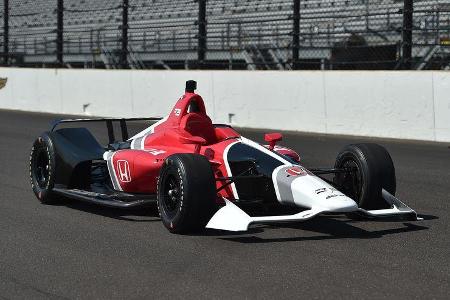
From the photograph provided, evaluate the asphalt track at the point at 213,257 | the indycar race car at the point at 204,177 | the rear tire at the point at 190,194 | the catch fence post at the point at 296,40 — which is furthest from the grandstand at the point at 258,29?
the rear tire at the point at 190,194

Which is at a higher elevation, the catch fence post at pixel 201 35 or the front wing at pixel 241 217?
the catch fence post at pixel 201 35

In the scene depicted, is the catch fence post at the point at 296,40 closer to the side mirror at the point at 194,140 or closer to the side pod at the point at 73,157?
the side pod at the point at 73,157

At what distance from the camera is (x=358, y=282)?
450cm

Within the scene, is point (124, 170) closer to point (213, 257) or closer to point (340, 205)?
point (213, 257)

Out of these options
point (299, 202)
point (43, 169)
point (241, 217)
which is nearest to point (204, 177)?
point (241, 217)

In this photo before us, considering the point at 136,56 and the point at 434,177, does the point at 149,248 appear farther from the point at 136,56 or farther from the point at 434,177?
the point at 136,56

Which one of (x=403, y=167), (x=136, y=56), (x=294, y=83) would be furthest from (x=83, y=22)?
(x=403, y=167)

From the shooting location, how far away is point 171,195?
605 centimetres

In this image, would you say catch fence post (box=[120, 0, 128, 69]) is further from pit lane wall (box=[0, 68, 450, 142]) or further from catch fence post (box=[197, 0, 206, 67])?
catch fence post (box=[197, 0, 206, 67])

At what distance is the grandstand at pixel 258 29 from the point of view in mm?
15555

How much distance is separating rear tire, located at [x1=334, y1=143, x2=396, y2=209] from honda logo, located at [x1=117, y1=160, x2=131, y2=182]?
70.2 inches

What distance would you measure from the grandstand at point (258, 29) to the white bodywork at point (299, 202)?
26.9ft

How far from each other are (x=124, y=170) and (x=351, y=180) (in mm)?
1930

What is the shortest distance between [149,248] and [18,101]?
60.8ft
